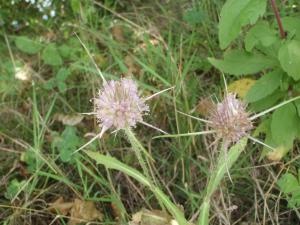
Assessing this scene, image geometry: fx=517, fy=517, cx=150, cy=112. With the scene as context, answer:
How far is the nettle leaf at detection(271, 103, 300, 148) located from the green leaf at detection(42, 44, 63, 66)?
1097mm

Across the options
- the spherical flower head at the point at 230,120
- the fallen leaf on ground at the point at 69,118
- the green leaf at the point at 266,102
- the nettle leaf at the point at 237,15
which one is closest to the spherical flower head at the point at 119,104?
the spherical flower head at the point at 230,120

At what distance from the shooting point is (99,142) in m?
1.87

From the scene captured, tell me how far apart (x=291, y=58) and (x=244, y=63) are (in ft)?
0.65

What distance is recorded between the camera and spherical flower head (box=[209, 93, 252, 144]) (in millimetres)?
1081

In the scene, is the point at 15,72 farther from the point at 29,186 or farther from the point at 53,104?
the point at 29,186

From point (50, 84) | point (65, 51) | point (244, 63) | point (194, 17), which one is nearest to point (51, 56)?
point (65, 51)

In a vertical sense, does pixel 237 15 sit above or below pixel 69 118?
above

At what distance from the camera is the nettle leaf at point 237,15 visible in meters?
1.48

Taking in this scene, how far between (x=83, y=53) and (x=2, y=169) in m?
0.66

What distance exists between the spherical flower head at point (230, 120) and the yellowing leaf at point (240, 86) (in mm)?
801

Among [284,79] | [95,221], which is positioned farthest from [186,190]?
[284,79]

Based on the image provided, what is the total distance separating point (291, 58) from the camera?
149 centimetres

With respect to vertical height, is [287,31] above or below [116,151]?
above

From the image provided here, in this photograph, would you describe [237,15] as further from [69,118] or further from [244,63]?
[69,118]
